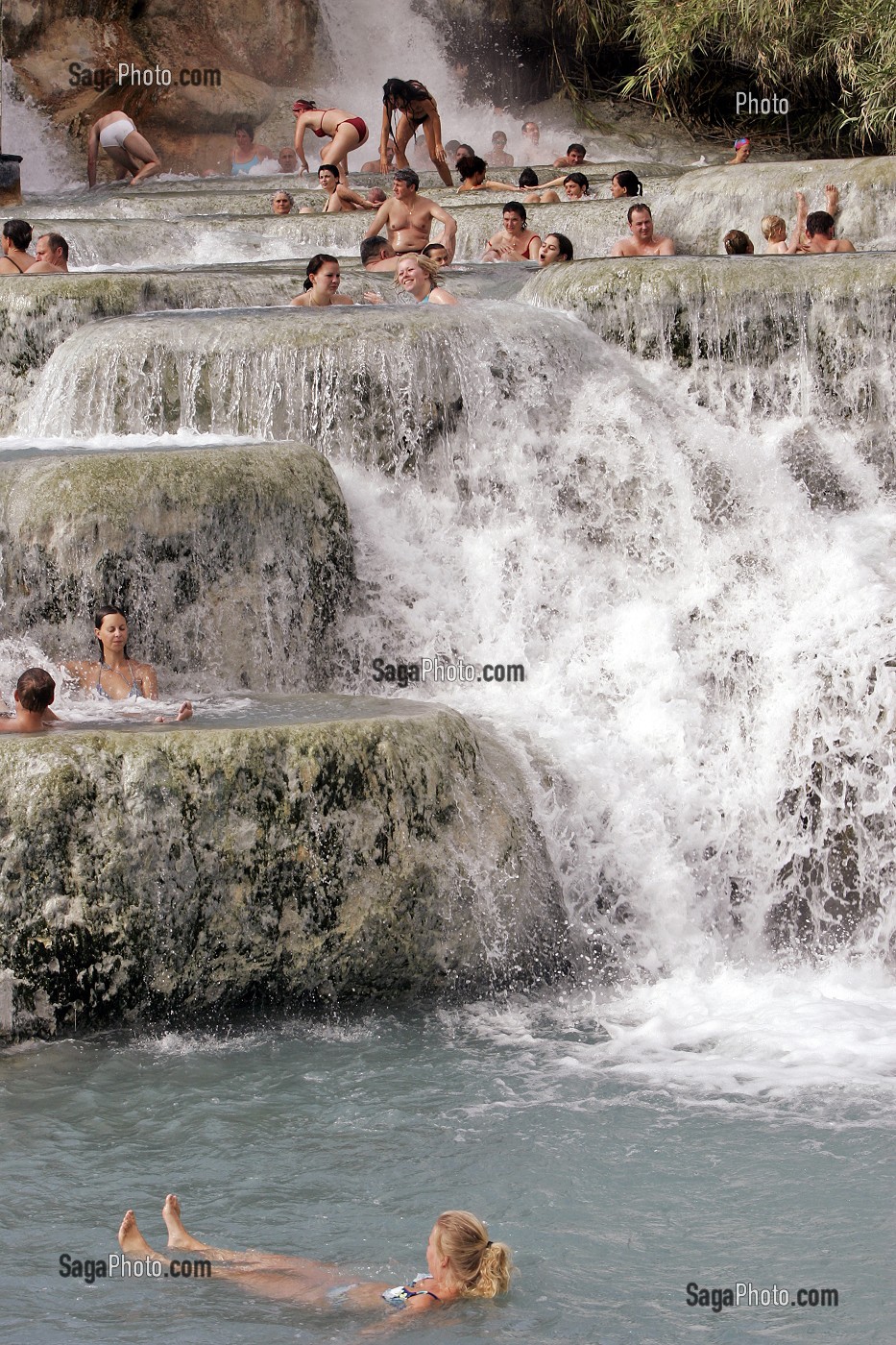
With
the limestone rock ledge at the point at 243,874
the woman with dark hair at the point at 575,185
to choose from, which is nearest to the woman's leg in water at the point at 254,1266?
the limestone rock ledge at the point at 243,874

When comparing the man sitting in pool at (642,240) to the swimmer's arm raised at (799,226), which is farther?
the swimmer's arm raised at (799,226)

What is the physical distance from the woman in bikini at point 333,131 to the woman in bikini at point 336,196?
940mm

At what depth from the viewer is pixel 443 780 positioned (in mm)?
6793

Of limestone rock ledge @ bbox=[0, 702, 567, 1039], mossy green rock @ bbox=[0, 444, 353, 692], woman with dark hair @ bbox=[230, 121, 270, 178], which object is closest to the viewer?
limestone rock ledge @ bbox=[0, 702, 567, 1039]

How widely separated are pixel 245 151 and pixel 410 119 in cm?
296

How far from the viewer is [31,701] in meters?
6.62

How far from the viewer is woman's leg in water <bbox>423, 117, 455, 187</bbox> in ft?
54.6

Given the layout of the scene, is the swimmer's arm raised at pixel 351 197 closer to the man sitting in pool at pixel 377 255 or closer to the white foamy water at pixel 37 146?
the man sitting in pool at pixel 377 255

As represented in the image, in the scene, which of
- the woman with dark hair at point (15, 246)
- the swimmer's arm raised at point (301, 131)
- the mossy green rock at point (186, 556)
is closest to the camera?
the mossy green rock at point (186, 556)

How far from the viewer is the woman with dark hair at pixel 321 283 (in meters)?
10.6

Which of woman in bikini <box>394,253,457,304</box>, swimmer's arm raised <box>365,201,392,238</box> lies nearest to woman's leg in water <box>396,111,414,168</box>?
swimmer's arm raised <box>365,201,392,238</box>

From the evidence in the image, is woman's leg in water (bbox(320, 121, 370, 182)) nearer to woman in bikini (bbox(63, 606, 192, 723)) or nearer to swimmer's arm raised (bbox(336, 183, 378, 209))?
swimmer's arm raised (bbox(336, 183, 378, 209))

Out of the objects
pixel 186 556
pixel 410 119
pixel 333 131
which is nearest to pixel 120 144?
pixel 333 131

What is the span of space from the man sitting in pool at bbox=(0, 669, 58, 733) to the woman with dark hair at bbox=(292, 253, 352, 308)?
4508 millimetres
